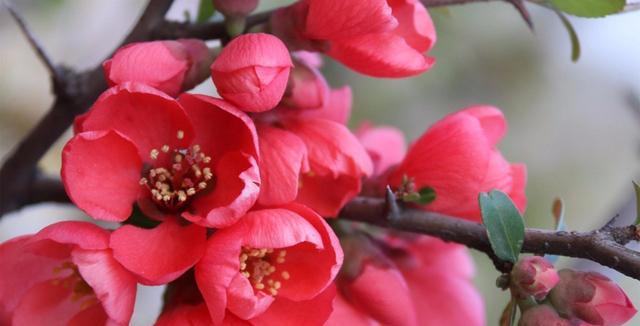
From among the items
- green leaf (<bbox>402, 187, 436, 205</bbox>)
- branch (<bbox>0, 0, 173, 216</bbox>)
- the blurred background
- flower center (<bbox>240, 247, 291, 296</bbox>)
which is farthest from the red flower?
the blurred background

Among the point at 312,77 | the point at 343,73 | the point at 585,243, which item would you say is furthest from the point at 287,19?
the point at 343,73

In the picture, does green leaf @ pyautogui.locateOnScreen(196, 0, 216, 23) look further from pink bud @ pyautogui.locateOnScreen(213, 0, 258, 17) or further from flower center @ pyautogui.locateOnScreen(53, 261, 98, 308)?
flower center @ pyautogui.locateOnScreen(53, 261, 98, 308)

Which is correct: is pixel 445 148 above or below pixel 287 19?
below

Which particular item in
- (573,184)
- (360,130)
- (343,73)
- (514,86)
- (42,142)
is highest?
(42,142)

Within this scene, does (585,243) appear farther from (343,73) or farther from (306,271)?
(343,73)

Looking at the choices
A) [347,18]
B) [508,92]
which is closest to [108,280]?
[347,18]

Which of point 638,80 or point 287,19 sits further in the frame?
point 638,80
